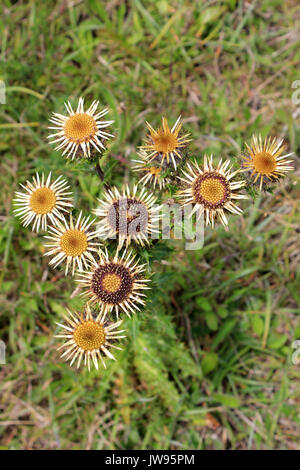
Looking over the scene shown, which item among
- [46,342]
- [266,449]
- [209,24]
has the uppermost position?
[209,24]

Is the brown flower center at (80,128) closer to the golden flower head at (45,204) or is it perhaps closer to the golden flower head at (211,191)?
the golden flower head at (45,204)

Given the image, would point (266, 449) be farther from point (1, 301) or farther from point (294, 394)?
point (1, 301)

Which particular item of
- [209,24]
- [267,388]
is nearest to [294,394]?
[267,388]

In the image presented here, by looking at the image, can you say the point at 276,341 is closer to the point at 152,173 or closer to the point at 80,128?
the point at 152,173

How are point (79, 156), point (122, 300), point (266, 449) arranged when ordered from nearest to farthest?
point (122, 300), point (79, 156), point (266, 449)

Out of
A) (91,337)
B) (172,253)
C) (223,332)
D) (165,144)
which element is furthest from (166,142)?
(223,332)

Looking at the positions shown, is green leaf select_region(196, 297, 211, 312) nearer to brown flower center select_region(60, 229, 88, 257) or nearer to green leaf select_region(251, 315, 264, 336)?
green leaf select_region(251, 315, 264, 336)

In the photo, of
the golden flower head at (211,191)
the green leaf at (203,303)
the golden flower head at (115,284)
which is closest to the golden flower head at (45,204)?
the golden flower head at (115,284)
